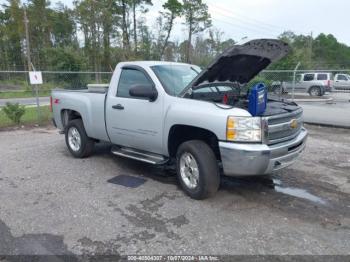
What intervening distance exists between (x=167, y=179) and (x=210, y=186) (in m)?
1.20

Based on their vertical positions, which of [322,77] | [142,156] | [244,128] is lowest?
[142,156]

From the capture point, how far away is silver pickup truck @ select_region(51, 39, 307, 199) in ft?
A: 12.8

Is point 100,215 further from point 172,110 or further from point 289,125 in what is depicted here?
point 289,125

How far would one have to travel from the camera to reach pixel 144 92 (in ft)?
15.2

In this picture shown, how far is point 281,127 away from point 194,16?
4147 centimetres

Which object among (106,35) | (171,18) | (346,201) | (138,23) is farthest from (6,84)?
(346,201)

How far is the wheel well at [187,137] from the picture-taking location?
4.49 meters

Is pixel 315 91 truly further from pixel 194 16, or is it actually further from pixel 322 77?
pixel 194 16

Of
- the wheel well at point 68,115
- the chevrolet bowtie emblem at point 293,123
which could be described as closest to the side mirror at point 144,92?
the chevrolet bowtie emblem at point 293,123

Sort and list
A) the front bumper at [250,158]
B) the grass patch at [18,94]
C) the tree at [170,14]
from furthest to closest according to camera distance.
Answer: the tree at [170,14], the grass patch at [18,94], the front bumper at [250,158]

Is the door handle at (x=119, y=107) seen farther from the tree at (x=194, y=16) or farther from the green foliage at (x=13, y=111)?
the tree at (x=194, y=16)

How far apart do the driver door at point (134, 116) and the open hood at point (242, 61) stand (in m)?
0.75

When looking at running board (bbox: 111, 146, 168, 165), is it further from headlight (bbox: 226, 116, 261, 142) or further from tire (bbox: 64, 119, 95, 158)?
headlight (bbox: 226, 116, 261, 142)

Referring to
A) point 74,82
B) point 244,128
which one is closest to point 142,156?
point 244,128
